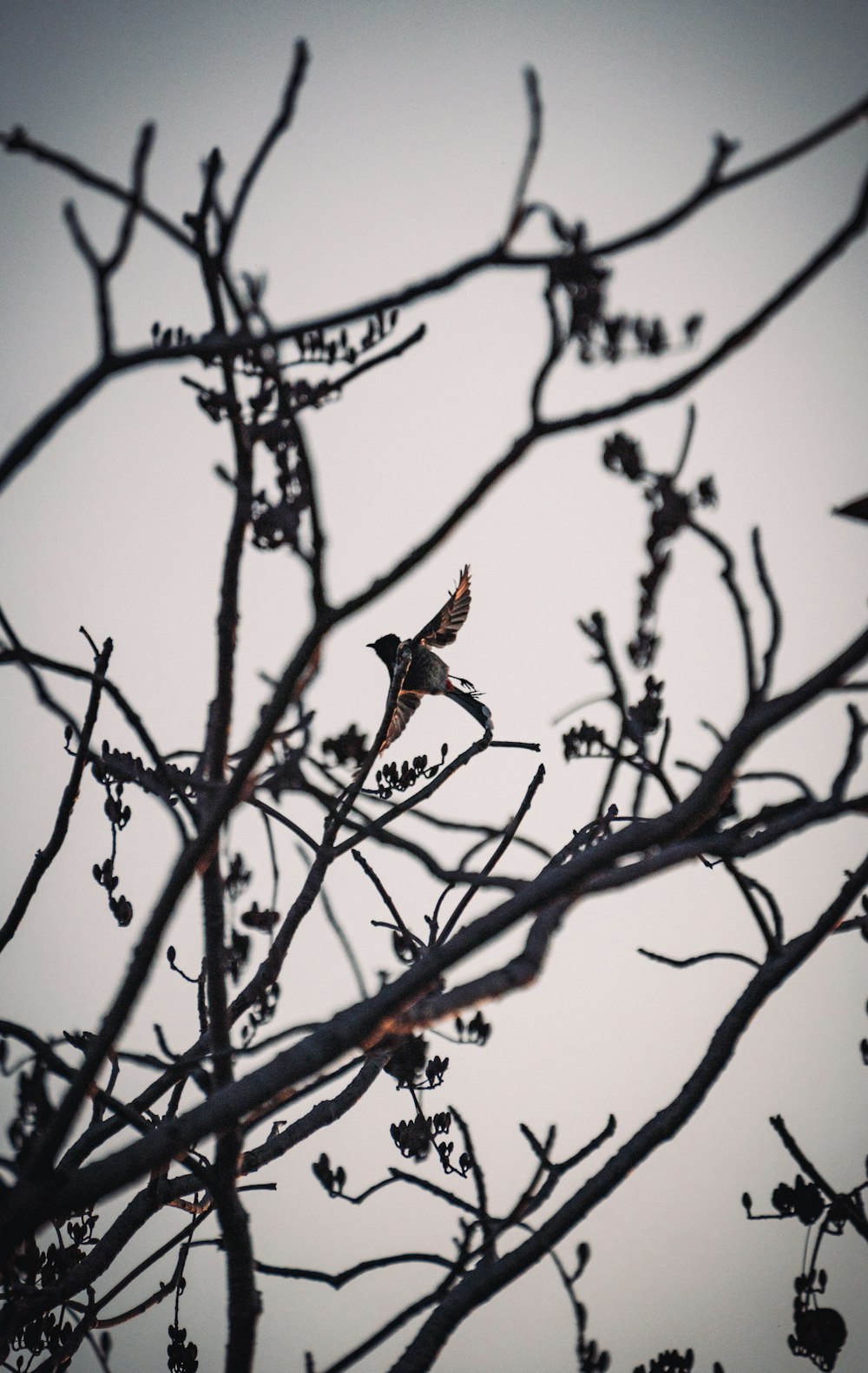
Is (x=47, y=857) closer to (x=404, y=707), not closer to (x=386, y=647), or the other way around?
(x=404, y=707)

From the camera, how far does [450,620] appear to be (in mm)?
6289

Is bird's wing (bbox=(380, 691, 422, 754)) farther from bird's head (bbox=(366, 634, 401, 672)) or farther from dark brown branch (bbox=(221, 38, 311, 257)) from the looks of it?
dark brown branch (bbox=(221, 38, 311, 257))

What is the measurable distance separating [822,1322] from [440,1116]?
6.17 feet

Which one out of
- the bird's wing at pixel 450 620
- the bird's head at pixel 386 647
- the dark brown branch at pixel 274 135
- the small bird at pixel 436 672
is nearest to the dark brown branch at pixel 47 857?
the dark brown branch at pixel 274 135

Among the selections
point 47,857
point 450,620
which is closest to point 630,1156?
point 47,857

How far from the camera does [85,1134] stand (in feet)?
10.1

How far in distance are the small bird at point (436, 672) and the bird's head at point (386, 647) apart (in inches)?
26.8

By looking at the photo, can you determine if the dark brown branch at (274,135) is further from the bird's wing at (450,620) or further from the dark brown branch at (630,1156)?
the bird's wing at (450,620)

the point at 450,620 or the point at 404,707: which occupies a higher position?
the point at 450,620

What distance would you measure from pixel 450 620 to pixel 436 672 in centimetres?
57

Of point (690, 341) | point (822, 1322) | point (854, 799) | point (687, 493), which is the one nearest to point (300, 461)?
point (690, 341)

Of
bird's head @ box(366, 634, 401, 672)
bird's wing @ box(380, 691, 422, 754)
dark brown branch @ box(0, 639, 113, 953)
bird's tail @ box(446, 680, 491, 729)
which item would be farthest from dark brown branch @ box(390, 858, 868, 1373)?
bird's head @ box(366, 634, 401, 672)

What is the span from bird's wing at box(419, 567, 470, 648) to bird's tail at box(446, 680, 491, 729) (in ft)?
1.29

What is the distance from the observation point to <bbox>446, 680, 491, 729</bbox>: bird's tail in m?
5.38
